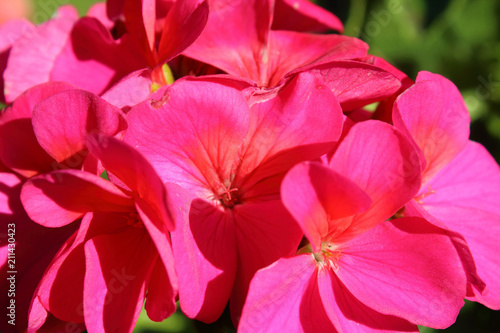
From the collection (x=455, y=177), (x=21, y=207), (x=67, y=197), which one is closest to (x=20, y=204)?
(x=21, y=207)

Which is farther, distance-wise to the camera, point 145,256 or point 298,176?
point 145,256

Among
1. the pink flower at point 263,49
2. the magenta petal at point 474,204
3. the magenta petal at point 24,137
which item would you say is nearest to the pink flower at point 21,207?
the magenta petal at point 24,137

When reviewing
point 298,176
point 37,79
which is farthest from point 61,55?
point 298,176

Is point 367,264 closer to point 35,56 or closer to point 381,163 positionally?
point 381,163

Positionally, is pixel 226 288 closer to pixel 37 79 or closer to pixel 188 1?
pixel 188 1

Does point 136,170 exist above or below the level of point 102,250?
above

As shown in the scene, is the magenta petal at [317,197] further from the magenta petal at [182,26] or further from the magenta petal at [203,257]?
the magenta petal at [182,26]

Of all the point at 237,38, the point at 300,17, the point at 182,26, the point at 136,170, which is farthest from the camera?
the point at 300,17
